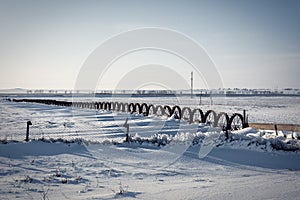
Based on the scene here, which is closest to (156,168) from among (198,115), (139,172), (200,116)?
(139,172)

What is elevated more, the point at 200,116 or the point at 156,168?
the point at 200,116

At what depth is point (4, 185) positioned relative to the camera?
17.5 feet

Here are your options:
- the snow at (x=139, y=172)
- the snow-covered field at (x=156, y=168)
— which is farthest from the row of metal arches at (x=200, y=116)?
the snow at (x=139, y=172)

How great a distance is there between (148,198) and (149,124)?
1201cm

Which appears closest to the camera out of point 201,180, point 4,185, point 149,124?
point 4,185

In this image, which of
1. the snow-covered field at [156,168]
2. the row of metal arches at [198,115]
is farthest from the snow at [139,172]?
the row of metal arches at [198,115]

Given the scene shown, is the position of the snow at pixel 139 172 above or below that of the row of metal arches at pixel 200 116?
below

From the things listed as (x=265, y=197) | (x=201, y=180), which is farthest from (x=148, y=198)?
(x=265, y=197)

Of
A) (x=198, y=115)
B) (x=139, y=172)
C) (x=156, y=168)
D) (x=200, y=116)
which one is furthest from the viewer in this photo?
(x=198, y=115)

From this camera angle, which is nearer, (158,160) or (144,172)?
(144,172)

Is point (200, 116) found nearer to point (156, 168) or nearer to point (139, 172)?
point (156, 168)

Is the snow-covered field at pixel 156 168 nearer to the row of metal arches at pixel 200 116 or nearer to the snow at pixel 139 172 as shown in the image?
the snow at pixel 139 172

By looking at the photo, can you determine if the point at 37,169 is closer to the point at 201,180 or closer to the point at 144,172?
the point at 144,172

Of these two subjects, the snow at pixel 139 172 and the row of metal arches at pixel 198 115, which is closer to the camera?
the snow at pixel 139 172
